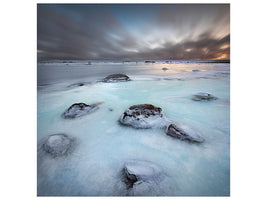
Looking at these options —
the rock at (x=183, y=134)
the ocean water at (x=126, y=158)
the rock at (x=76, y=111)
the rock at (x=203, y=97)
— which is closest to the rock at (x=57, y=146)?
the ocean water at (x=126, y=158)

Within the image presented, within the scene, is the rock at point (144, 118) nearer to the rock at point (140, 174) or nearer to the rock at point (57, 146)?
the rock at point (140, 174)

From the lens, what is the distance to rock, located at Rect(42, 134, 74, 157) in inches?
70.8

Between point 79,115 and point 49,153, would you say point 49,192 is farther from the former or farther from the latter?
point 79,115

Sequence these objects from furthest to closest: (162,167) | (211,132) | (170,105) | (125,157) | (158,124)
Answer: (170,105) → (158,124) → (211,132) → (125,157) → (162,167)

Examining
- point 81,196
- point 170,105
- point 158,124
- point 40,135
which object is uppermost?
point 170,105

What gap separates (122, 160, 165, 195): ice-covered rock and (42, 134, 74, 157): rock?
1.15m

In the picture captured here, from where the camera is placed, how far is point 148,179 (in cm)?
137

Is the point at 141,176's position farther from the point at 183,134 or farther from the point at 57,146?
the point at 57,146

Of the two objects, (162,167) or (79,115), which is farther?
(79,115)

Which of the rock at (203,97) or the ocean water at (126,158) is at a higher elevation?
the rock at (203,97)

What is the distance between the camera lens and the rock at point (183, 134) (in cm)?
200

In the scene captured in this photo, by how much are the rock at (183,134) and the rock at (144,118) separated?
1.00ft

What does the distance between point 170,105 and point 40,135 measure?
368 cm

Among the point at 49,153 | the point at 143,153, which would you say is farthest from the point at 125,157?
the point at 49,153
